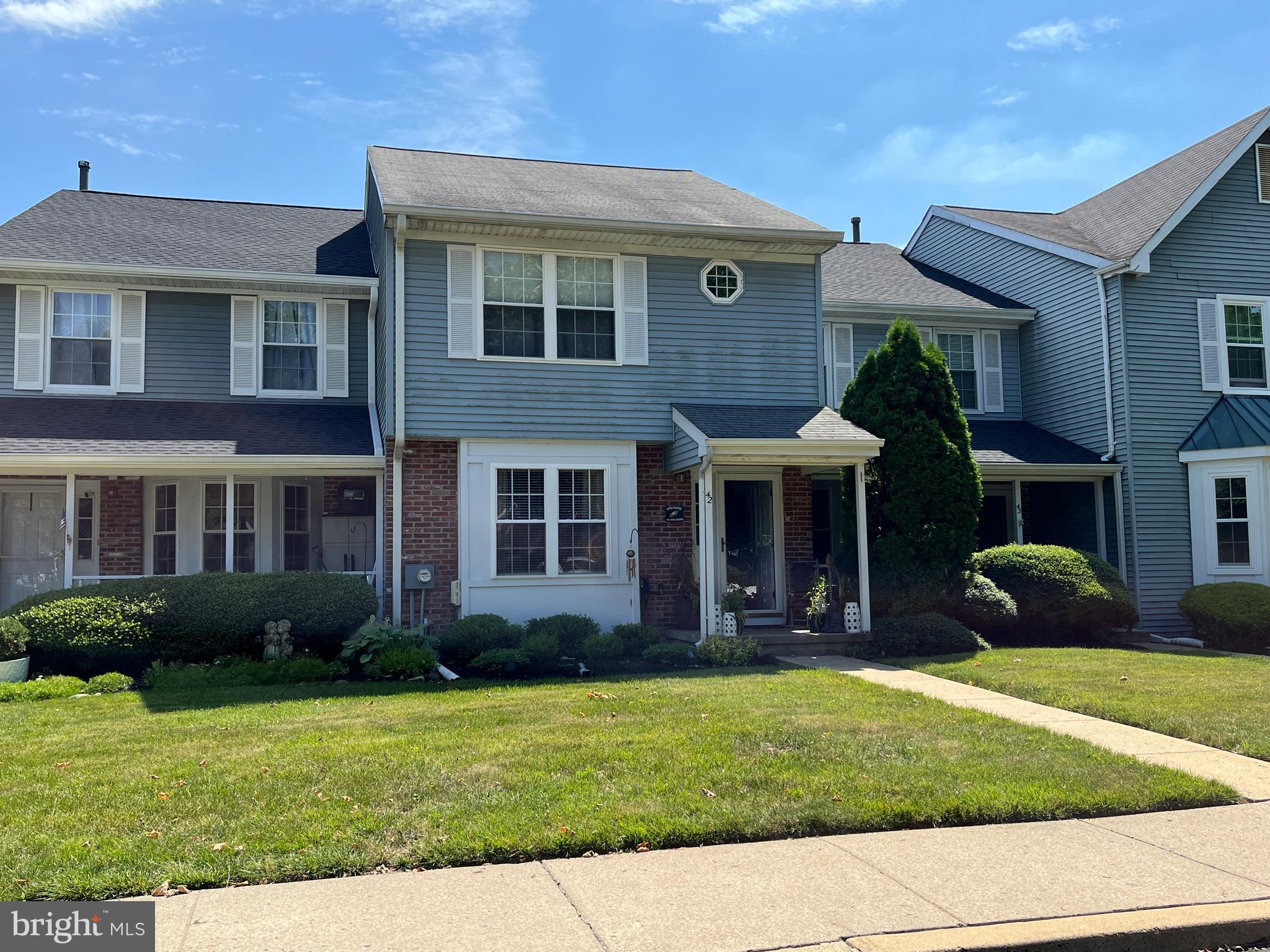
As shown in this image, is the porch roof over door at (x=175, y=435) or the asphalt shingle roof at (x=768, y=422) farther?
the asphalt shingle roof at (x=768, y=422)

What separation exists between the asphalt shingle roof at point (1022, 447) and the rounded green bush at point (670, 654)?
6.41 meters

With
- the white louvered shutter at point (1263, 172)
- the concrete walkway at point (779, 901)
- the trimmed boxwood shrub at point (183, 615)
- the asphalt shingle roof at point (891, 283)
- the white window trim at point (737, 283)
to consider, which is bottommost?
the concrete walkway at point (779, 901)

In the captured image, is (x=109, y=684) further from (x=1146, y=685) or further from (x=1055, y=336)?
(x=1055, y=336)

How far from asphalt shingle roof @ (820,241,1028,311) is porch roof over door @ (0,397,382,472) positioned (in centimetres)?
842

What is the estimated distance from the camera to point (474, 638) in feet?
40.5

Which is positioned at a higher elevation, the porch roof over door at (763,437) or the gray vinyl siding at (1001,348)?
the gray vinyl siding at (1001,348)

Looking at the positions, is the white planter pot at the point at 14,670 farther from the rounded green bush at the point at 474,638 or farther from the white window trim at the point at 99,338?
the white window trim at the point at 99,338

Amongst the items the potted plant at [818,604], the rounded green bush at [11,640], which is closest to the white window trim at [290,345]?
the rounded green bush at [11,640]

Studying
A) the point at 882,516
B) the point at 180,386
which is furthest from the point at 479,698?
the point at 180,386

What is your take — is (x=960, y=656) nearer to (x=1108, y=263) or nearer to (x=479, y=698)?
(x=479, y=698)

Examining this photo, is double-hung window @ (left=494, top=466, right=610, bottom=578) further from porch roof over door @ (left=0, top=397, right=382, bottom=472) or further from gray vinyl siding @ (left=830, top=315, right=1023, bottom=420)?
gray vinyl siding @ (left=830, top=315, right=1023, bottom=420)

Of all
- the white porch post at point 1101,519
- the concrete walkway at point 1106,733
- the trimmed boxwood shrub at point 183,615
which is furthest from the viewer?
the white porch post at point 1101,519

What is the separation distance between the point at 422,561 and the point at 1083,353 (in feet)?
37.8

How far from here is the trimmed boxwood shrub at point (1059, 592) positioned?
1471cm
